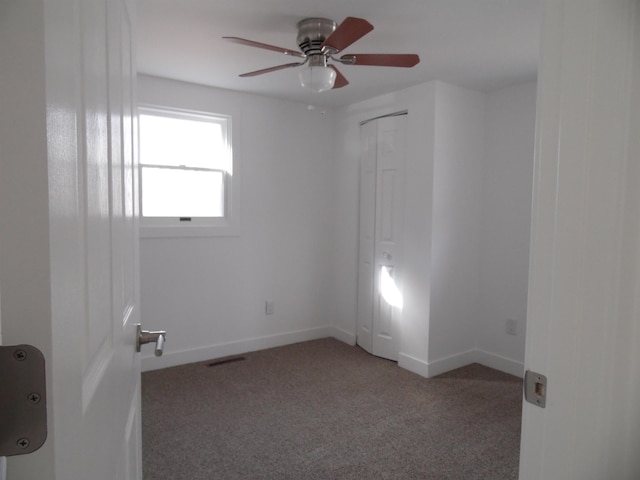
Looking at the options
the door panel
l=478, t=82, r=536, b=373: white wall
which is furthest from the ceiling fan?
l=478, t=82, r=536, b=373: white wall

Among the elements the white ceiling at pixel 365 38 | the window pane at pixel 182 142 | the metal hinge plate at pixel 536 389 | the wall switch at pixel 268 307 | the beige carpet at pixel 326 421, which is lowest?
the beige carpet at pixel 326 421

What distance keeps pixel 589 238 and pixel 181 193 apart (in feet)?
10.7

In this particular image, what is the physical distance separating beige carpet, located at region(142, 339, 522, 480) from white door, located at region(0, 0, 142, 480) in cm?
172

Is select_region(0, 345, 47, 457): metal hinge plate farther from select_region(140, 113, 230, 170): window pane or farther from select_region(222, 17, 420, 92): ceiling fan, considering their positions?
select_region(140, 113, 230, 170): window pane

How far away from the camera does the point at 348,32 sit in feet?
5.90

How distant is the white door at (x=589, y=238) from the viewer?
729mm

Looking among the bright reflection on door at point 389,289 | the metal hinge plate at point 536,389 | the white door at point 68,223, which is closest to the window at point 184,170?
the bright reflection on door at point 389,289

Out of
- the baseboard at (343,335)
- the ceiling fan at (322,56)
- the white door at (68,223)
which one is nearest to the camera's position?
the white door at (68,223)

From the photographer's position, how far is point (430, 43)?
2.49m

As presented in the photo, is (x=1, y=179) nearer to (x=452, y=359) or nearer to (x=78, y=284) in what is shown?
(x=78, y=284)

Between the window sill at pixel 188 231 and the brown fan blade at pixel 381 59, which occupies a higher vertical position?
the brown fan blade at pixel 381 59

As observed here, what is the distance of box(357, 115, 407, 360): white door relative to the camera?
3.59 m

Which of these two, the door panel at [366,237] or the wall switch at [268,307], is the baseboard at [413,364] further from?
the wall switch at [268,307]

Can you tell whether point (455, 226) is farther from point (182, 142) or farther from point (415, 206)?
point (182, 142)
